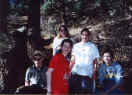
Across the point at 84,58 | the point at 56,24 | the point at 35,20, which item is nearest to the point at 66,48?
the point at 84,58

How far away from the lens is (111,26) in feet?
21.2

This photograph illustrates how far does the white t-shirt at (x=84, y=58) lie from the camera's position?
13.2 ft

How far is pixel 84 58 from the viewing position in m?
4.07

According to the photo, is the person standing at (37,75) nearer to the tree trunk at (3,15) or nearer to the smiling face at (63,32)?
the smiling face at (63,32)

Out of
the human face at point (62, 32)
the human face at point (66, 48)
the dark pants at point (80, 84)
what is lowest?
the dark pants at point (80, 84)

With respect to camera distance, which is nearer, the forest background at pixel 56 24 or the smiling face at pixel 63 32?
the smiling face at pixel 63 32

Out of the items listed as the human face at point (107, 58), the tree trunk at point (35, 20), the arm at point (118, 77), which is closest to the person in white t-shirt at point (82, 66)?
the human face at point (107, 58)

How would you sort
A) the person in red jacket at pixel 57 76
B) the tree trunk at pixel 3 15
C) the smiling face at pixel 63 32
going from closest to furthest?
1. the person in red jacket at pixel 57 76
2. the smiling face at pixel 63 32
3. the tree trunk at pixel 3 15

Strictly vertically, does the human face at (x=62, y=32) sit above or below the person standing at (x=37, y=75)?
above

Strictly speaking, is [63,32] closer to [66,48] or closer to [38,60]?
[38,60]

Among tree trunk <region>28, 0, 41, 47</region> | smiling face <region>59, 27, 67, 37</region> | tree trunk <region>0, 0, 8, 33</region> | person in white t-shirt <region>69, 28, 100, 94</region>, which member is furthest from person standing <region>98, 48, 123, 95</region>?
tree trunk <region>0, 0, 8, 33</region>

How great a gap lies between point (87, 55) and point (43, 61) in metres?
0.87

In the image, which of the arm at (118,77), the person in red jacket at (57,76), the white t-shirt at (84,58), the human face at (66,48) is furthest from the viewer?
the arm at (118,77)

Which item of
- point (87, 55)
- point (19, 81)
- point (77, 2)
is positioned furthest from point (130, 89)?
point (77, 2)
